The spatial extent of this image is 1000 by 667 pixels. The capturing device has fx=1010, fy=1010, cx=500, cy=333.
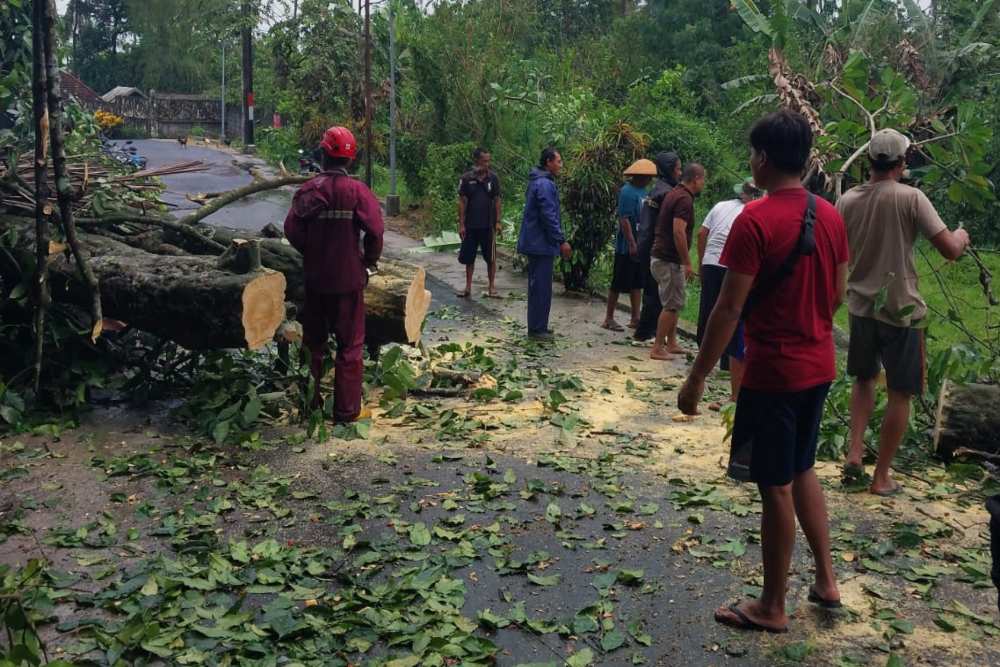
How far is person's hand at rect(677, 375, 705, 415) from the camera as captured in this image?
4.19 metres

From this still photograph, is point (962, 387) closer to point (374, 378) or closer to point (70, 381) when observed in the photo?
point (374, 378)

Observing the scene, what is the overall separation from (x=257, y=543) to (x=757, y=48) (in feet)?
77.8

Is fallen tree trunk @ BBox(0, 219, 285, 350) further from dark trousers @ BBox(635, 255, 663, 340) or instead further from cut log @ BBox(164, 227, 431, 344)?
dark trousers @ BBox(635, 255, 663, 340)

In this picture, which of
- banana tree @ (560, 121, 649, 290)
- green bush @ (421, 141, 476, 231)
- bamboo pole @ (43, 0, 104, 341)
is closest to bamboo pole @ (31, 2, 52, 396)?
bamboo pole @ (43, 0, 104, 341)

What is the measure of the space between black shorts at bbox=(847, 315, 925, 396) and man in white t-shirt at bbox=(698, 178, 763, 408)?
176 centimetres

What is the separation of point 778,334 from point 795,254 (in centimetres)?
33

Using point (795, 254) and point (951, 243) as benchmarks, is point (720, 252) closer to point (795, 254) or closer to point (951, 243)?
point (951, 243)

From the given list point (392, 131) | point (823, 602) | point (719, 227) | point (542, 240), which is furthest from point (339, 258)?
point (392, 131)

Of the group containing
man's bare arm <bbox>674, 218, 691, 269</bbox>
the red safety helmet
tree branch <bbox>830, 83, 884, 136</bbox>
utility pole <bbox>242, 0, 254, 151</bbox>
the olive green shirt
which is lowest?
man's bare arm <bbox>674, 218, 691, 269</bbox>

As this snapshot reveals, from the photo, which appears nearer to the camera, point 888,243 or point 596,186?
Result: point 888,243

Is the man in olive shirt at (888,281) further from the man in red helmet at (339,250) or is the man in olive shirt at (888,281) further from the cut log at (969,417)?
the man in red helmet at (339,250)

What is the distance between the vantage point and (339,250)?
7.07 m

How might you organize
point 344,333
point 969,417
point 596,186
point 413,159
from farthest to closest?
point 413,159, point 596,186, point 344,333, point 969,417

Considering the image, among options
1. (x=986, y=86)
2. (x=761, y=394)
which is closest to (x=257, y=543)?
(x=761, y=394)
